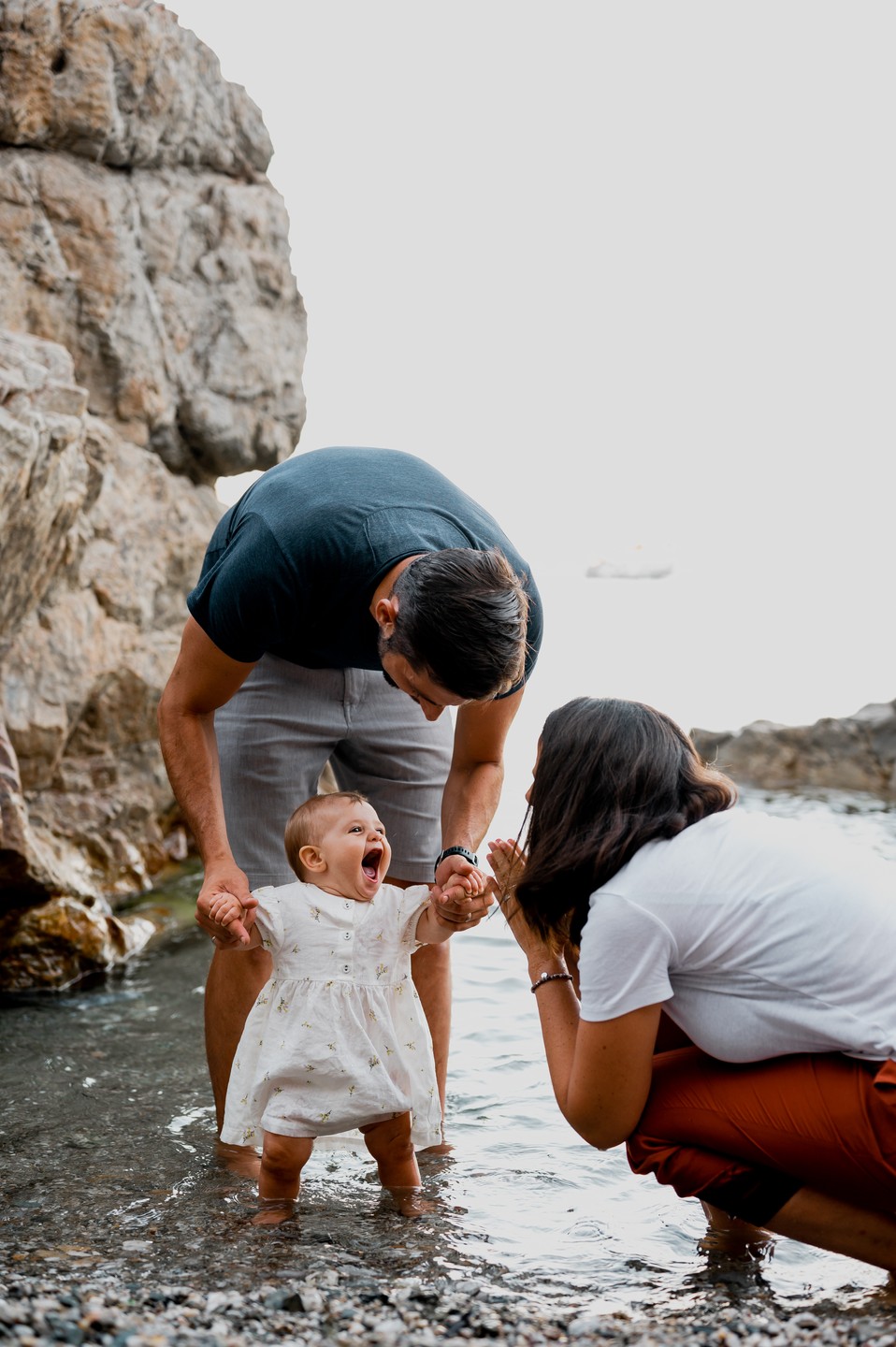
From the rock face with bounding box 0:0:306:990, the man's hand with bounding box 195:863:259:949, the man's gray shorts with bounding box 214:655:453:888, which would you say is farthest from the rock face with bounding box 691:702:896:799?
the man's hand with bounding box 195:863:259:949

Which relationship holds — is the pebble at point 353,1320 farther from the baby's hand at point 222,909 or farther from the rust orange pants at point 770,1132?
the baby's hand at point 222,909

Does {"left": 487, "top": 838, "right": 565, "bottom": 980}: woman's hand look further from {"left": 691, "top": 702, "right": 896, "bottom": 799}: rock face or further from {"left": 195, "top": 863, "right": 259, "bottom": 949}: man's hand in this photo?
{"left": 691, "top": 702, "right": 896, "bottom": 799}: rock face

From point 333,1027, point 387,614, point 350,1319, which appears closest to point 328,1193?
point 333,1027

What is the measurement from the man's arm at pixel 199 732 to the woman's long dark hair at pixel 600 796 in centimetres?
75

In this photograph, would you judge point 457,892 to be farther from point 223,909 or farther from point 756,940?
point 756,940

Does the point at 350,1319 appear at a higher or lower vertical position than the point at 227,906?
lower

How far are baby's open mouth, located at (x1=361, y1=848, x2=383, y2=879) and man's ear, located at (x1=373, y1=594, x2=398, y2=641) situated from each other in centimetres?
56

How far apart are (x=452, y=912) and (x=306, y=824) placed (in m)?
0.38

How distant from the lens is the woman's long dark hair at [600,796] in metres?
2.29

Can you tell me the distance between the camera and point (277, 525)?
8.81 feet

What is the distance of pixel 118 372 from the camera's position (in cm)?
676

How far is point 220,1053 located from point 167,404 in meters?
4.67

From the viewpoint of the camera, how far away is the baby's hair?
9.36 ft

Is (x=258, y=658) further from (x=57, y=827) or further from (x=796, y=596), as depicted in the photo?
(x=796, y=596)
